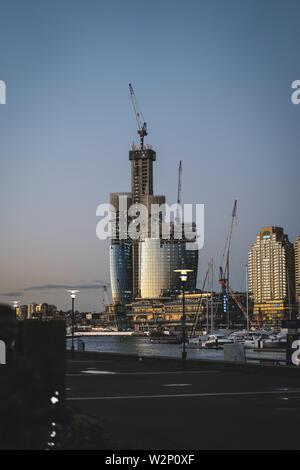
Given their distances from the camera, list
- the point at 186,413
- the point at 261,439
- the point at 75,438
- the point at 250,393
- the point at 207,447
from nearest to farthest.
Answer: the point at 75,438, the point at 207,447, the point at 261,439, the point at 186,413, the point at 250,393

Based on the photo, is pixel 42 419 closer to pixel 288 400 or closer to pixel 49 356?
pixel 49 356

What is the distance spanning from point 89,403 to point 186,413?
11.7 ft

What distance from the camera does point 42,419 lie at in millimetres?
11953

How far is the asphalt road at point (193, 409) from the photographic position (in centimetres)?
1262

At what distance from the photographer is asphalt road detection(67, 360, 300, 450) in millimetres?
12625

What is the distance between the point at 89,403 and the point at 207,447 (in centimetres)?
783

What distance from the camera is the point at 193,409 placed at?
1769cm

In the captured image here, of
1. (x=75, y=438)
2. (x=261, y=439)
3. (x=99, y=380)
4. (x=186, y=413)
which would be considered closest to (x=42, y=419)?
(x=75, y=438)

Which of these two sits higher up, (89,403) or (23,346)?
(23,346)

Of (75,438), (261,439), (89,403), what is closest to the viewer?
(75,438)
